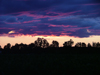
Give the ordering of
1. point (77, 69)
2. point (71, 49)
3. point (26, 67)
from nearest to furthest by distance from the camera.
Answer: point (77, 69), point (26, 67), point (71, 49)

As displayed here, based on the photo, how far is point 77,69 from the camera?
42.0ft

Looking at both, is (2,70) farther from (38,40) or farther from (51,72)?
(38,40)

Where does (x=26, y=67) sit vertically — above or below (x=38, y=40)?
below

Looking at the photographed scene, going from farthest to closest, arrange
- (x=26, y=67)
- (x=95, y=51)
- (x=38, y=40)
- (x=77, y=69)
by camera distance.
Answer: (x=38, y=40) < (x=95, y=51) < (x=26, y=67) < (x=77, y=69)

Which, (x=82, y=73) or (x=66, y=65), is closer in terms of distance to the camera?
(x=82, y=73)

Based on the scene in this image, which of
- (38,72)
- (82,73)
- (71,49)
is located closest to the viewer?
(82,73)

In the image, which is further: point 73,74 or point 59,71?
point 59,71

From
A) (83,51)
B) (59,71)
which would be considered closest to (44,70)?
(59,71)

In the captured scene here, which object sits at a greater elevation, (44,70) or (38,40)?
(38,40)

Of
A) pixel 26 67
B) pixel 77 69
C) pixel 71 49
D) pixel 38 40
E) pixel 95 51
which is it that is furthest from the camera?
pixel 38 40

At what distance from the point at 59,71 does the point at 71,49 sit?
20.3m

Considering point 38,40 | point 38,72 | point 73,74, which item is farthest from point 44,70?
point 38,40

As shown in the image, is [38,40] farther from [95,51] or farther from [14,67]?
[14,67]

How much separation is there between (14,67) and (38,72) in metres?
3.66
